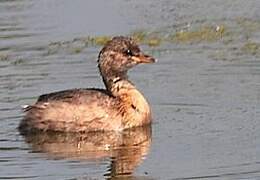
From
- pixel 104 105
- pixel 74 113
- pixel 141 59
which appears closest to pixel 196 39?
pixel 141 59

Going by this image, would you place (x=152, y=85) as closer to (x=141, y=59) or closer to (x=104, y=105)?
(x=141, y=59)

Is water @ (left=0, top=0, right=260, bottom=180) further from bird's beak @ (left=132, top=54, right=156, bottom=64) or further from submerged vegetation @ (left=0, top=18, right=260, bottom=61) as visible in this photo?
bird's beak @ (left=132, top=54, right=156, bottom=64)

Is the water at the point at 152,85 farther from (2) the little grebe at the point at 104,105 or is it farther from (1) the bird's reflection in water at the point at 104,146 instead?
(2) the little grebe at the point at 104,105

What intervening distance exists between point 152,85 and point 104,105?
158cm

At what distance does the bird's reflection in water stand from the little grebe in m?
0.12

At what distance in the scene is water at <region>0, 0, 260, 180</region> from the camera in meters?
12.7

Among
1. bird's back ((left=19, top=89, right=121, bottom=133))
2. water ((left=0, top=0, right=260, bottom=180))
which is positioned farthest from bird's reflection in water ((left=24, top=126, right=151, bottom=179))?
bird's back ((left=19, top=89, right=121, bottom=133))

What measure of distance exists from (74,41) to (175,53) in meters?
1.71

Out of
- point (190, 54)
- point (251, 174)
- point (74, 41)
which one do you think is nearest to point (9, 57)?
point (74, 41)

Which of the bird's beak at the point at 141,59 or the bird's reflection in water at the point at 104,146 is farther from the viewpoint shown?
the bird's beak at the point at 141,59

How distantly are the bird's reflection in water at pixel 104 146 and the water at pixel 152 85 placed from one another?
0.01 metres

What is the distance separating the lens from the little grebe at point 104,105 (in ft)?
48.0

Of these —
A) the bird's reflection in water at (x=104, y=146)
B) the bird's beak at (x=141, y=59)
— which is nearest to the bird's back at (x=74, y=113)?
the bird's reflection in water at (x=104, y=146)

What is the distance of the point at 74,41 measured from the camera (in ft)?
61.8
